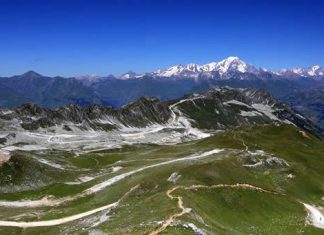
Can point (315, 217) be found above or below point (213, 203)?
below

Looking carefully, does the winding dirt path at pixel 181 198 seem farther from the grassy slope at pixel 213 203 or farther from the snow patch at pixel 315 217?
the snow patch at pixel 315 217

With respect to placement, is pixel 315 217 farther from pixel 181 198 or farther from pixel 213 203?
pixel 181 198

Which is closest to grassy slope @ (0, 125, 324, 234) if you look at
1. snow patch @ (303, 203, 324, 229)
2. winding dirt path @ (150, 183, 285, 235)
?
winding dirt path @ (150, 183, 285, 235)

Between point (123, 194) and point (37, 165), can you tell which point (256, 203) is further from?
point (37, 165)

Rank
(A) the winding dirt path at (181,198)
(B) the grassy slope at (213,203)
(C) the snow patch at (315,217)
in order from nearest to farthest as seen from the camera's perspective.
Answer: (A) the winding dirt path at (181,198) → (B) the grassy slope at (213,203) → (C) the snow patch at (315,217)

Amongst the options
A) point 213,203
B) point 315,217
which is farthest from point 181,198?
point 315,217

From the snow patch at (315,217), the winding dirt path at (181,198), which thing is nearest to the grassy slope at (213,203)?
the winding dirt path at (181,198)

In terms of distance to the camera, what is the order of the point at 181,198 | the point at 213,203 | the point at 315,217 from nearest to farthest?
the point at 181,198 → the point at 213,203 → the point at 315,217

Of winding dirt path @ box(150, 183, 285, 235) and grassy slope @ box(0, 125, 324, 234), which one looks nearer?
winding dirt path @ box(150, 183, 285, 235)

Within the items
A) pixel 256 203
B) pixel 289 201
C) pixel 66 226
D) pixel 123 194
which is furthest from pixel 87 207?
pixel 289 201

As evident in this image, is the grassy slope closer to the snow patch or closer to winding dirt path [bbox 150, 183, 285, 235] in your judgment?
winding dirt path [bbox 150, 183, 285, 235]

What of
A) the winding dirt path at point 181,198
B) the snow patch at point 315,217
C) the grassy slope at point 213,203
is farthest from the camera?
the snow patch at point 315,217
